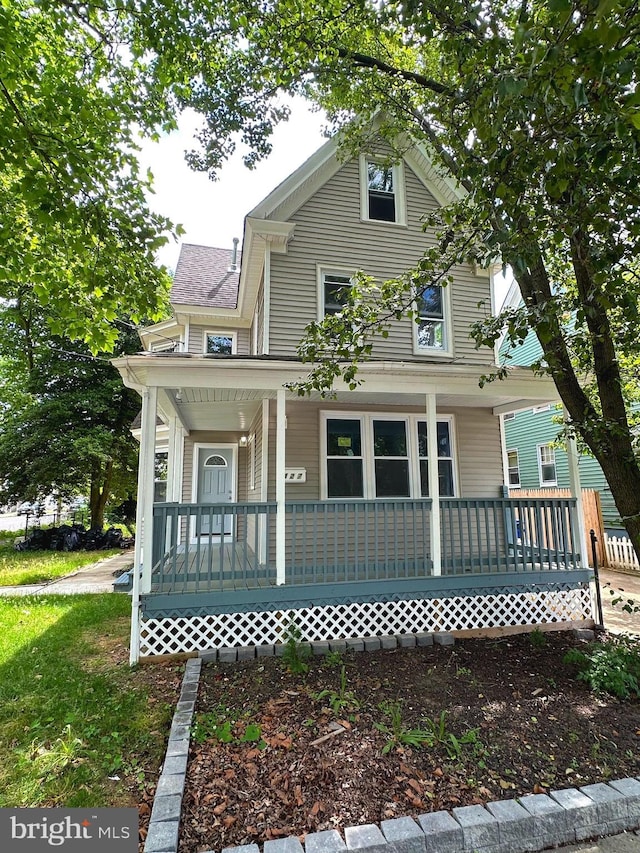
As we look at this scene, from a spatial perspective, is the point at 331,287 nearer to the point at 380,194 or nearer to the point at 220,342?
the point at 380,194

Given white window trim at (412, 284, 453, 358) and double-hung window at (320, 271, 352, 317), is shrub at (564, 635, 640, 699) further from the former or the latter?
double-hung window at (320, 271, 352, 317)

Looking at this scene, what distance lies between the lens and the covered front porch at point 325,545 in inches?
224

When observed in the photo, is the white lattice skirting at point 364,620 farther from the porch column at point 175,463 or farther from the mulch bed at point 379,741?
the porch column at point 175,463

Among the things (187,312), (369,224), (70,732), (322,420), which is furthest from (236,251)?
(70,732)

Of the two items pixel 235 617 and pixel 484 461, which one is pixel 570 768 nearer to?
pixel 235 617

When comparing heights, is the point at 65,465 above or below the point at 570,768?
above

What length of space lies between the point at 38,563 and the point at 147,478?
10.0 m

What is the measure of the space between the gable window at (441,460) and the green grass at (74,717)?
5517 mm

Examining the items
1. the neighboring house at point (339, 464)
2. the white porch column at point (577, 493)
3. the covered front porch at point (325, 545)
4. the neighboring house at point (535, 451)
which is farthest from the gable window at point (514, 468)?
the white porch column at point (577, 493)

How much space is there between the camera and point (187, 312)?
37.1 feet

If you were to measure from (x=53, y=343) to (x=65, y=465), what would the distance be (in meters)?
6.14

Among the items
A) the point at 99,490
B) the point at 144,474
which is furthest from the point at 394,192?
the point at 99,490

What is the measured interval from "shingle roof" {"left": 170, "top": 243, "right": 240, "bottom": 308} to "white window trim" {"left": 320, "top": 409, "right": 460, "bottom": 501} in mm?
5507

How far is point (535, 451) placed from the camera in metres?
17.0
